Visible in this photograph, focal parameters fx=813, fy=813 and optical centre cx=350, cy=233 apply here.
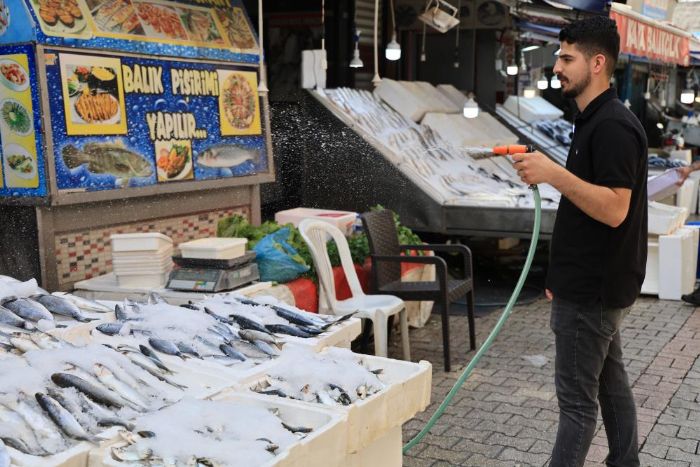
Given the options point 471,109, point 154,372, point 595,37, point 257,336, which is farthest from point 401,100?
point 154,372

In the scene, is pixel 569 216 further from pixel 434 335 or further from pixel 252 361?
pixel 434 335

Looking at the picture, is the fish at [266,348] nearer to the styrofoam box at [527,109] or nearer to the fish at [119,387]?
the fish at [119,387]

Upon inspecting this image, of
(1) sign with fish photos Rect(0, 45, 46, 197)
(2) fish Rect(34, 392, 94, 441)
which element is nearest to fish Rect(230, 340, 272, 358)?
(2) fish Rect(34, 392, 94, 441)

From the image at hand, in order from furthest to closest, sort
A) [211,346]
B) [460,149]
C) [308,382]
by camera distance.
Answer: [460,149] → [211,346] → [308,382]

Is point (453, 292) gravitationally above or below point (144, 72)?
below

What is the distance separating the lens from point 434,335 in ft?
26.8

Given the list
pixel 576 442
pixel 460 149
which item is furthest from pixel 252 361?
pixel 460 149

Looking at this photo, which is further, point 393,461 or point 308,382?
point 393,461

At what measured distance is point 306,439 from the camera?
2924 millimetres

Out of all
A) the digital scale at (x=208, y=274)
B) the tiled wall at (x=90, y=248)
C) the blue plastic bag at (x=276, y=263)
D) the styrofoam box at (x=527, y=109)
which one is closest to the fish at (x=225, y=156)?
the tiled wall at (x=90, y=248)

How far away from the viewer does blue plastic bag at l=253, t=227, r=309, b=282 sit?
656 centimetres

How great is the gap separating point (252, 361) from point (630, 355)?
4.78 metres

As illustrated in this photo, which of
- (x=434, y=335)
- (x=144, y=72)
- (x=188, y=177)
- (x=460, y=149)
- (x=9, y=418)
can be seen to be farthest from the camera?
(x=460, y=149)

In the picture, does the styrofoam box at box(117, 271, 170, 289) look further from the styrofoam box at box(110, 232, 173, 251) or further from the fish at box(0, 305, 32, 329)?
the fish at box(0, 305, 32, 329)
